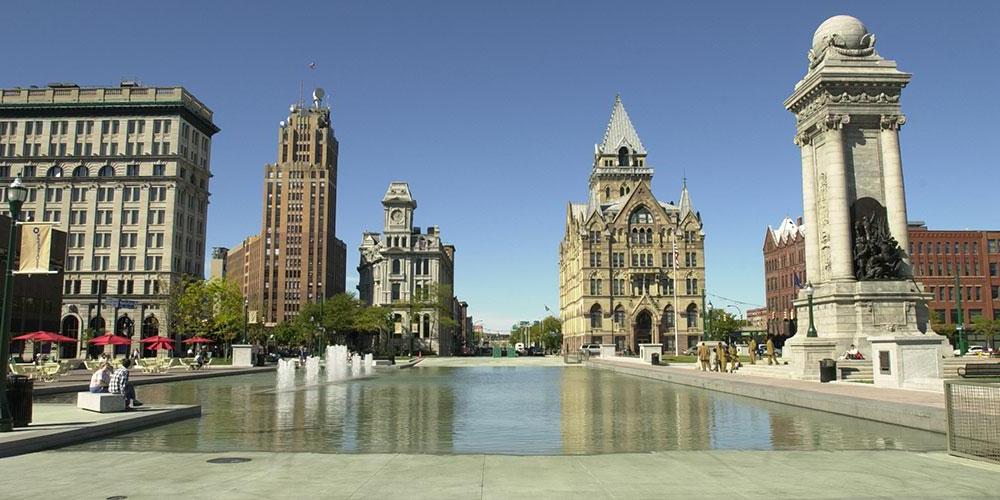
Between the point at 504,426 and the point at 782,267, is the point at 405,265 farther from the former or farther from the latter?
the point at 504,426

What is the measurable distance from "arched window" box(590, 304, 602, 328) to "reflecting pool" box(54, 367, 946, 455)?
85.1 metres

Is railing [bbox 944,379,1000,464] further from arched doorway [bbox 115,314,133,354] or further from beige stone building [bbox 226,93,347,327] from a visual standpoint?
beige stone building [bbox 226,93,347,327]

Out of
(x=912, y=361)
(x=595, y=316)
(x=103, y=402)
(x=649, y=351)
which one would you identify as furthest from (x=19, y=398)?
(x=595, y=316)

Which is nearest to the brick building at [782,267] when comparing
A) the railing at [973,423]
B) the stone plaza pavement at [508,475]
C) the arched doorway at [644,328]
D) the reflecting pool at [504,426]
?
the arched doorway at [644,328]

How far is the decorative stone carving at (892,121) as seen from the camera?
34.2 meters

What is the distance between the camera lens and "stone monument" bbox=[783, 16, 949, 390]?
32.7 m

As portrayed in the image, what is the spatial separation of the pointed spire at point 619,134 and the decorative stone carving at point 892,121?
95.6m

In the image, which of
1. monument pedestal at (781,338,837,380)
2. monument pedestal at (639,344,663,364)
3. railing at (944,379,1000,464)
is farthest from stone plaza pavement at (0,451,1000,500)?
monument pedestal at (639,344,663,364)

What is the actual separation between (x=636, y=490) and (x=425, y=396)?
1726cm

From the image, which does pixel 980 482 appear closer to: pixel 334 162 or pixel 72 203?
pixel 72 203

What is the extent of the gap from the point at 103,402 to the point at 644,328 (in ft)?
321

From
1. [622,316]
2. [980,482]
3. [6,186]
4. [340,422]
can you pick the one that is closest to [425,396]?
[340,422]

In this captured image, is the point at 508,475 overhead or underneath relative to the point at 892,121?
underneath

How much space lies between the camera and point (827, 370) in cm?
2675
